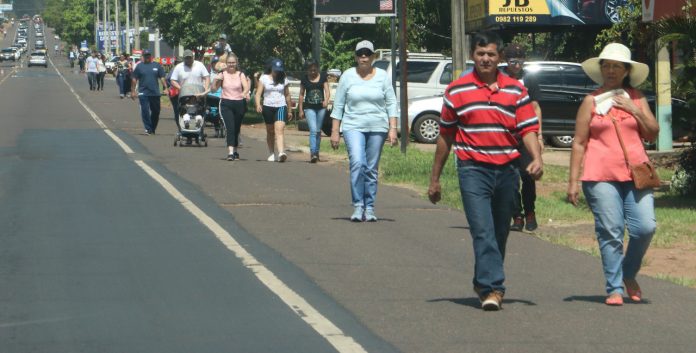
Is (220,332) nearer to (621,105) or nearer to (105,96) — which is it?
(621,105)

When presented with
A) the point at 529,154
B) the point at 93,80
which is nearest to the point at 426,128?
the point at 529,154

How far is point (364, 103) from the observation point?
534 inches

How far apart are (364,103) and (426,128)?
44.2ft

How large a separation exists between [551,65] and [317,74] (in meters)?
6.68

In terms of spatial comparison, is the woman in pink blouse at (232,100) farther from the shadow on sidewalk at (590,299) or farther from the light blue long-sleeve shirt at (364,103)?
the shadow on sidewalk at (590,299)

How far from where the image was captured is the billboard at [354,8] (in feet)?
83.6

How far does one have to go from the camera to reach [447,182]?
59.7 ft

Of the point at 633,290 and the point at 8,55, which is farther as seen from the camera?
the point at 8,55

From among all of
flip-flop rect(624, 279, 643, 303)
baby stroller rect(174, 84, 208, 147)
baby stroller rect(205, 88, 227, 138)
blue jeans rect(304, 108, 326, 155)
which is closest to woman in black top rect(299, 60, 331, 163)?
blue jeans rect(304, 108, 326, 155)

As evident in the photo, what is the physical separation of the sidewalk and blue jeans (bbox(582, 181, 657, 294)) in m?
0.28

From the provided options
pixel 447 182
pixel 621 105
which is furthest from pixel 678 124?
pixel 621 105

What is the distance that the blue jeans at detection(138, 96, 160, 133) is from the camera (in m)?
27.6

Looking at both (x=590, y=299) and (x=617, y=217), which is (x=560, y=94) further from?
(x=617, y=217)

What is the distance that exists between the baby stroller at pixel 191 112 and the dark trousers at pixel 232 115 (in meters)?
2.78
